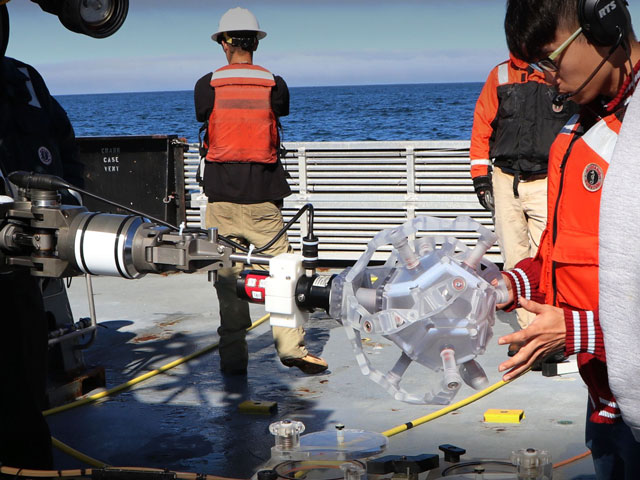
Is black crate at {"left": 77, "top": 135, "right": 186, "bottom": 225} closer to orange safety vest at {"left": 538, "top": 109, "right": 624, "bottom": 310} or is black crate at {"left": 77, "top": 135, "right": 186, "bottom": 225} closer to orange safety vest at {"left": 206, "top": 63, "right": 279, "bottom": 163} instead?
orange safety vest at {"left": 206, "top": 63, "right": 279, "bottom": 163}

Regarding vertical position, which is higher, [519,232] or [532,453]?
[519,232]

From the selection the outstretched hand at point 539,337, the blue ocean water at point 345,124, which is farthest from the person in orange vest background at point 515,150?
the blue ocean water at point 345,124

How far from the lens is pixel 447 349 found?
92.0 inches

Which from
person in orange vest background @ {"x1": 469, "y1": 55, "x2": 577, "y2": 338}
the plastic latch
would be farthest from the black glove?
the plastic latch

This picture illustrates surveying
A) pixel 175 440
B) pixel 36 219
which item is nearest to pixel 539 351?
pixel 36 219

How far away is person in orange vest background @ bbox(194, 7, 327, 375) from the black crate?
408 centimetres

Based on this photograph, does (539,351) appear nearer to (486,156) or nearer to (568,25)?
(568,25)

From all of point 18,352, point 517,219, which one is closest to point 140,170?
point 517,219

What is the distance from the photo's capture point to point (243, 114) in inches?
224

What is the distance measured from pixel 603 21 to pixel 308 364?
3.89 metres

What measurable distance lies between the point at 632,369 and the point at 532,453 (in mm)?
1175

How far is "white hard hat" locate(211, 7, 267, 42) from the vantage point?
5641 mm

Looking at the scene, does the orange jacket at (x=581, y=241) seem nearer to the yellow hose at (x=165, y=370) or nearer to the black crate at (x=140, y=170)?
the yellow hose at (x=165, y=370)

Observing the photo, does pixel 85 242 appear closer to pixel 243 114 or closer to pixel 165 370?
pixel 243 114
